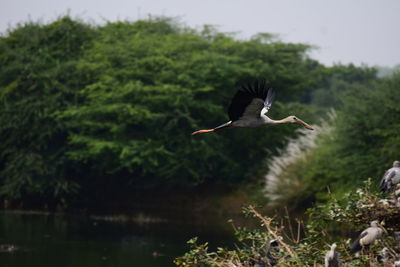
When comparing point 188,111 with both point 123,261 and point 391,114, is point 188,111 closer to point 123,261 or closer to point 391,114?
point 391,114

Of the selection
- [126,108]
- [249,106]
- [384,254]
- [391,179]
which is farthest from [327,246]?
[126,108]

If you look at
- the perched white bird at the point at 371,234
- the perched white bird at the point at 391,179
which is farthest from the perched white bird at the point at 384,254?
the perched white bird at the point at 391,179

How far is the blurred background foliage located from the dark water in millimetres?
3159

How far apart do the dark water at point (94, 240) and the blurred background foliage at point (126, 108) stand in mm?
3159

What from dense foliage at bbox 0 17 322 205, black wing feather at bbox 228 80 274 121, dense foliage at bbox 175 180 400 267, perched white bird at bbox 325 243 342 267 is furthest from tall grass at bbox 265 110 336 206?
perched white bird at bbox 325 243 342 267

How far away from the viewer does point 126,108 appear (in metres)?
26.0

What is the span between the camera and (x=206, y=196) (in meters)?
28.5

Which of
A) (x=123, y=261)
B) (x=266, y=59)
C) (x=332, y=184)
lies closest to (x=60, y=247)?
(x=123, y=261)

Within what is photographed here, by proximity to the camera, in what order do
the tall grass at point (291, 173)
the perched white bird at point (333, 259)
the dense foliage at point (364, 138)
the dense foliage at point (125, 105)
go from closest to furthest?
1. the perched white bird at point (333, 259)
2. the dense foliage at point (364, 138)
3. the tall grass at point (291, 173)
4. the dense foliage at point (125, 105)

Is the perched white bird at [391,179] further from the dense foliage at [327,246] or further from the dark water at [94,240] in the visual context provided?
the dark water at [94,240]

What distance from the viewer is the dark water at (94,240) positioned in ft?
54.1

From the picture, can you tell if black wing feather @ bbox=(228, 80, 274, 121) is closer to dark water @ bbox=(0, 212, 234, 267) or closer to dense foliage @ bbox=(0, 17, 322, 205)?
dark water @ bbox=(0, 212, 234, 267)

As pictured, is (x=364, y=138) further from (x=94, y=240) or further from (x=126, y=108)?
(x=126, y=108)

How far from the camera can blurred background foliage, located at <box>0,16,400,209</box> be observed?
86.6 ft
